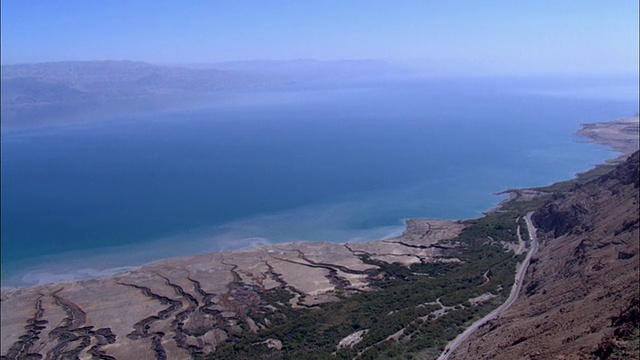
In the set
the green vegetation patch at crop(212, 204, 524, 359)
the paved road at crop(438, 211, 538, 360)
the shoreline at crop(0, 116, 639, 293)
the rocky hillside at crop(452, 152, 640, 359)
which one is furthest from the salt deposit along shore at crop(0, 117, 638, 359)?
the rocky hillside at crop(452, 152, 640, 359)

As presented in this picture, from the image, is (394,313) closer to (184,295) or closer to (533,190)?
(184,295)

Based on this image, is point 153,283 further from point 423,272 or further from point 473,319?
point 473,319

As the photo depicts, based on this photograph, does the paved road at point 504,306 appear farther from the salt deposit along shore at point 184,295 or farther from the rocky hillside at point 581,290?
the salt deposit along shore at point 184,295

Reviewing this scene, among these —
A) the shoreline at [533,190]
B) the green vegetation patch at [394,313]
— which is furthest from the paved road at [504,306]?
the shoreline at [533,190]

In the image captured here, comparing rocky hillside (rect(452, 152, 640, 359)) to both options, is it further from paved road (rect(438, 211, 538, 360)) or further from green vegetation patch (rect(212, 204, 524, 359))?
green vegetation patch (rect(212, 204, 524, 359))

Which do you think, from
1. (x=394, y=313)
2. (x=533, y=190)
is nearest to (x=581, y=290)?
(x=394, y=313)

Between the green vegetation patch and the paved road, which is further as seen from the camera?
the green vegetation patch
